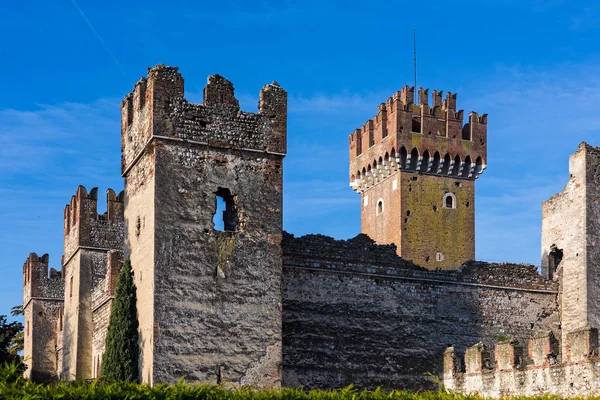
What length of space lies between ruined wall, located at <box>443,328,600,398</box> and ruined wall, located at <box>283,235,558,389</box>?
106 centimetres

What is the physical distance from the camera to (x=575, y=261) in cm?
3198

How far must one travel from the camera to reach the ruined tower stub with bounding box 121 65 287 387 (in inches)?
1006

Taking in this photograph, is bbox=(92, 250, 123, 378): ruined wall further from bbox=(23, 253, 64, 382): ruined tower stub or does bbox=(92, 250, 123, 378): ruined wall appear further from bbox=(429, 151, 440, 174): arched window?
bbox=(429, 151, 440, 174): arched window

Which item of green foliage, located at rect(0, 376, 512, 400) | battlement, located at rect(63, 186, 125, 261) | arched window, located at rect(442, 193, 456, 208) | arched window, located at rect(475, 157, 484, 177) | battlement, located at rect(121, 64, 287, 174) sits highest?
arched window, located at rect(475, 157, 484, 177)

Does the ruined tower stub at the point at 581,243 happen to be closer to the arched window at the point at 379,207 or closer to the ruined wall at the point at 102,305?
the ruined wall at the point at 102,305

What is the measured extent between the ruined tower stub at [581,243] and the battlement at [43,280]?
21.5 meters

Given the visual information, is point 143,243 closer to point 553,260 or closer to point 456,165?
point 553,260

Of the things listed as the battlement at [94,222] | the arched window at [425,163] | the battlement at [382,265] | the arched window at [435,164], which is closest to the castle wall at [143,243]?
the battlement at [382,265]

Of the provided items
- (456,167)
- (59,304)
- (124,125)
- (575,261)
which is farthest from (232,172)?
(456,167)

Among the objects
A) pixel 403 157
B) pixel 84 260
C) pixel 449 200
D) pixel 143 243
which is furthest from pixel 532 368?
pixel 449 200

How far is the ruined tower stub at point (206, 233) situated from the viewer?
25547 mm

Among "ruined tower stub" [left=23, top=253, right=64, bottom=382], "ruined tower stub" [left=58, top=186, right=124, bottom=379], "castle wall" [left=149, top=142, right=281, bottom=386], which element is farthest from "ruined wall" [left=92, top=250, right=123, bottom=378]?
"ruined tower stub" [left=23, top=253, right=64, bottom=382]

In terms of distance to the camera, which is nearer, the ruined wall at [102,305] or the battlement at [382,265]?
the battlement at [382,265]

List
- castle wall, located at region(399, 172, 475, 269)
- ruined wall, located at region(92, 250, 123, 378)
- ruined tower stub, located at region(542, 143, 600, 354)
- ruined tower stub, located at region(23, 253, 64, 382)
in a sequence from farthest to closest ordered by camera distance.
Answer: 1. castle wall, located at region(399, 172, 475, 269)
2. ruined tower stub, located at region(23, 253, 64, 382)
3. ruined wall, located at region(92, 250, 123, 378)
4. ruined tower stub, located at region(542, 143, 600, 354)
